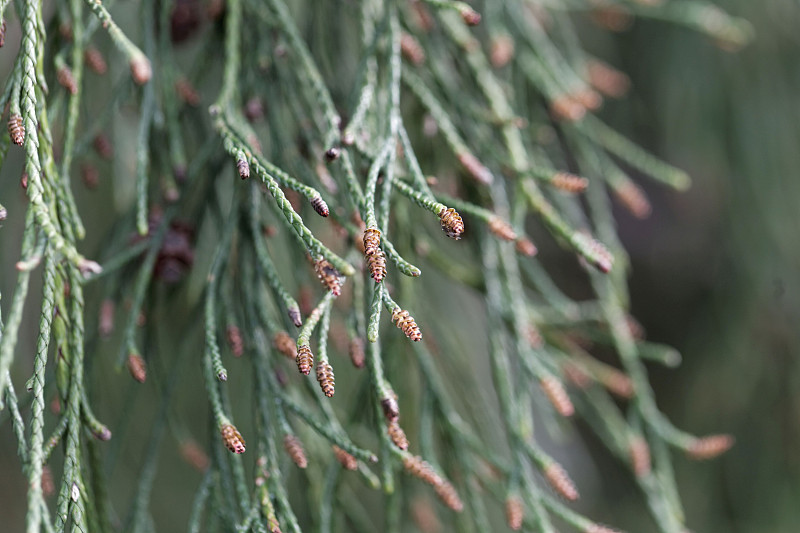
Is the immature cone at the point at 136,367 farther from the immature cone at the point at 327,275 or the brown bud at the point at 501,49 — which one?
the brown bud at the point at 501,49

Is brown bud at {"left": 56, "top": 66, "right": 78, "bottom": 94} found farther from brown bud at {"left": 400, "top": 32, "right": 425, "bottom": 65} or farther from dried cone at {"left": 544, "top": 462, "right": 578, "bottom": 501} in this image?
dried cone at {"left": 544, "top": 462, "right": 578, "bottom": 501}

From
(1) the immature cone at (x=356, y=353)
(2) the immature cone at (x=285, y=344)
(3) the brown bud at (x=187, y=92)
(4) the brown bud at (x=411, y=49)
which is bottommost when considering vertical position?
(1) the immature cone at (x=356, y=353)

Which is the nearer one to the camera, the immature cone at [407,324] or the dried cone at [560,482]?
the immature cone at [407,324]

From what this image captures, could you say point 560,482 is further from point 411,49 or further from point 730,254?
point 730,254

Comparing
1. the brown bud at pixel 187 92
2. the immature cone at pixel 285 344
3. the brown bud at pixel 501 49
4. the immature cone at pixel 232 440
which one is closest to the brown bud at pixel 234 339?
the immature cone at pixel 285 344

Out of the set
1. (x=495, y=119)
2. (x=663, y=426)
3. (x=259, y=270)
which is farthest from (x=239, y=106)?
(x=663, y=426)

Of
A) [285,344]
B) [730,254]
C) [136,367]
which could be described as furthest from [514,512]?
[730,254]

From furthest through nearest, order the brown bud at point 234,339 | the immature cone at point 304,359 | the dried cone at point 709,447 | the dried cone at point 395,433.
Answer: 1. the dried cone at point 709,447
2. the brown bud at point 234,339
3. the dried cone at point 395,433
4. the immature cone at point 304,359
